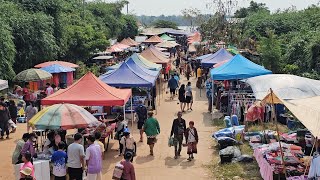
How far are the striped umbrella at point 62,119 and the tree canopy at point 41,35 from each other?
1228 cm

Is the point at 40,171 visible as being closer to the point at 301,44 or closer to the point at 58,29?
the point at 301,44

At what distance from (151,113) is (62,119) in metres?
3.09

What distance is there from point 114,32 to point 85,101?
41.0 metres

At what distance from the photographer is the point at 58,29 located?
103ft

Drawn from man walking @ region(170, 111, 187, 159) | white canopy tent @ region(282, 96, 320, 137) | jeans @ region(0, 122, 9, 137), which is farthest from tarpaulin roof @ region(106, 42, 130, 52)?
white canopy tent @ region(282, 96, 320, 137)

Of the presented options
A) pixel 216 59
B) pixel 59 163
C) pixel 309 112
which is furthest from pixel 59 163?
pixel 216 59

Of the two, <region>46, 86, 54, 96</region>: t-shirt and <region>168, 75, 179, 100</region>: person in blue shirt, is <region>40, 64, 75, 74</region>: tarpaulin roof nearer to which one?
<region>46, 86, 54, 96</region>: t-shirt

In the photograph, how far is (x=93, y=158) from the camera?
8852 mm

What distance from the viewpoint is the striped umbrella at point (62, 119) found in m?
10.3

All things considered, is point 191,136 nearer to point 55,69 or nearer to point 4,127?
point 4,127

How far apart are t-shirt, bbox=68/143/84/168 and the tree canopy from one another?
14.3 meters

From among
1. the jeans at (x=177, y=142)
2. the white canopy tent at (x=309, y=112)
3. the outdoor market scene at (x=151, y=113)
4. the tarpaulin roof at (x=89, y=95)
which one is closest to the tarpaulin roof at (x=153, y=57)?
the outdoor market scene at (x=151, y=113)

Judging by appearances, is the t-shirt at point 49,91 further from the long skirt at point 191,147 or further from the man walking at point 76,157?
the man walking at point 76,157

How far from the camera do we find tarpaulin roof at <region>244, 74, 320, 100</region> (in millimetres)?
12191
